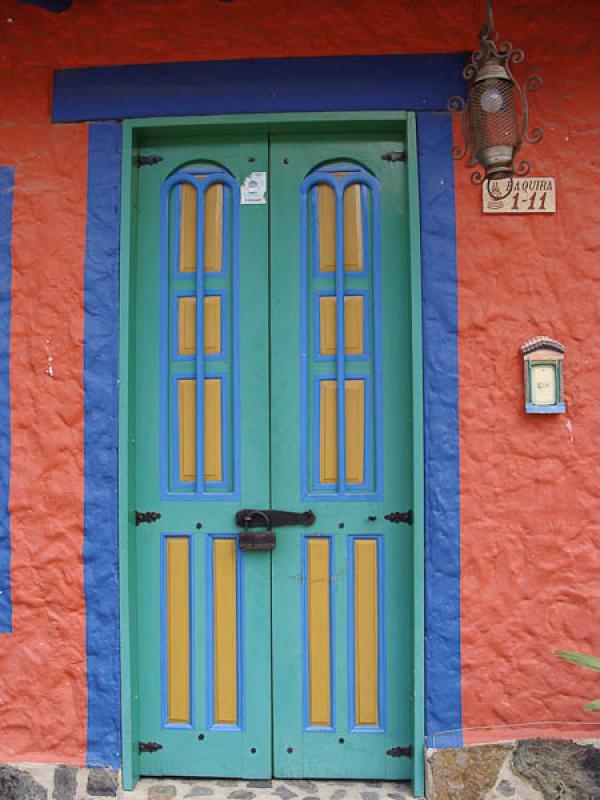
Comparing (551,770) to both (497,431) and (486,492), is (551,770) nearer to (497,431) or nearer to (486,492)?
(486,492)

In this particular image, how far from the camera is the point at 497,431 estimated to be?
9.50ft

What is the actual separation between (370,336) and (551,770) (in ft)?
6.10

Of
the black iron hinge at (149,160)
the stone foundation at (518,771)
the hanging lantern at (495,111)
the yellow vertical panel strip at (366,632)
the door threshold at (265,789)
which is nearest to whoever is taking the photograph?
the hanging lantern at (495,111)

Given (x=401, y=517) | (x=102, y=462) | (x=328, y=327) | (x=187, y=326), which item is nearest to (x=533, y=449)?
(x=401, y=517)

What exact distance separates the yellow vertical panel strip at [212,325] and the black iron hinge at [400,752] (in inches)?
71.3

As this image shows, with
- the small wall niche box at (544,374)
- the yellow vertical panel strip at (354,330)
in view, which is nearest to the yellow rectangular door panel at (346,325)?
the yellow vertical panel strip at (354,330)

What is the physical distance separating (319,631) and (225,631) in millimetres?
396

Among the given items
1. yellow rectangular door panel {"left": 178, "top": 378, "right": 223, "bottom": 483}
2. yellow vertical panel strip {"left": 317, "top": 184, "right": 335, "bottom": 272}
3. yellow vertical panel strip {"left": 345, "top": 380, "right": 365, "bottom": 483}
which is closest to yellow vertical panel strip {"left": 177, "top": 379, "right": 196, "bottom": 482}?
yellow rectangular door panel {"left": 178, "top": 378, "right": 223, "bottom": 483}

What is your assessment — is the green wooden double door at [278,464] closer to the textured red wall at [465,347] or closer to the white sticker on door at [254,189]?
the white sticker on door at [254,189]

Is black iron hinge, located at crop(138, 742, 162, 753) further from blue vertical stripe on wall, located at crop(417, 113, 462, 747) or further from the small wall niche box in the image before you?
the small wall niche box

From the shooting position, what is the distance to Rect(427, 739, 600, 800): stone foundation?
9.15 ft

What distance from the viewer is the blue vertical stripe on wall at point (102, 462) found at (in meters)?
2.94

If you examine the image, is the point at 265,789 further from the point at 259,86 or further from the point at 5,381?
the point at 259,86

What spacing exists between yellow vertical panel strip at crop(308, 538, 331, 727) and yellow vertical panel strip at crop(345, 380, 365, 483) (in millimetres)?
310
